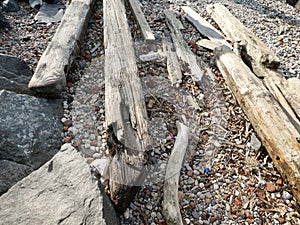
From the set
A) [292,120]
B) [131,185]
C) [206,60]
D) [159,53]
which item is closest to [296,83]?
[292,120]

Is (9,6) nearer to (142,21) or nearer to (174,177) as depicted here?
(142,21)

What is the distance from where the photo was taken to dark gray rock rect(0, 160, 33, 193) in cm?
240

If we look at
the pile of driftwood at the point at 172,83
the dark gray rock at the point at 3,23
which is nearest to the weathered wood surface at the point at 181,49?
the pile of driftwood at the point at 172,83

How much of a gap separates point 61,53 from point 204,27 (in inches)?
99.9

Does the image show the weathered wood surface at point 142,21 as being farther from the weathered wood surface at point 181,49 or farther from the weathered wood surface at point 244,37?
the weathered wood surface at point 244,37

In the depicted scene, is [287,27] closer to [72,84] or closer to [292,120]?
[292,120]

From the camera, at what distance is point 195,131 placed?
10.8 feet

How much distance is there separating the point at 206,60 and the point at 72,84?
1.92 metres

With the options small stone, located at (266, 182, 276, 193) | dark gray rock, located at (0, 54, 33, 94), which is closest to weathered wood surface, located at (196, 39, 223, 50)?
small stone, located at (266, 182, 276, 193)

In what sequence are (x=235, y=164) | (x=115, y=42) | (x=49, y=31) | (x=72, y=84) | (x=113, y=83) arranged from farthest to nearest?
(x=49, y=31), (x=115, y=42), (x=72, y=84), (x=113, y=83), (x=235, y=164)

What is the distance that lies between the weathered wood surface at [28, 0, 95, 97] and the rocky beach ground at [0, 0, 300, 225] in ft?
0.66

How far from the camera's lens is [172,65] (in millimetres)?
4078

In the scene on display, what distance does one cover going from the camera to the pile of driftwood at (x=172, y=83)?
2539 mm

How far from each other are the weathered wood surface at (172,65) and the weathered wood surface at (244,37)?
3.38 feet
